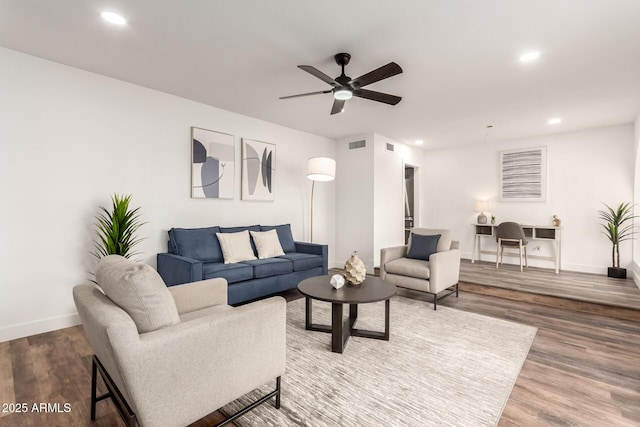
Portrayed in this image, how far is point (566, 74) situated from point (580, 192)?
3.18 metres

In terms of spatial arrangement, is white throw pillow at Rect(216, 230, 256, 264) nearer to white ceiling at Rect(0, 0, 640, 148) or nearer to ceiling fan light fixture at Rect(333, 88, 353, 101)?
white ceiling at Rect(0, 0, 640, 148)

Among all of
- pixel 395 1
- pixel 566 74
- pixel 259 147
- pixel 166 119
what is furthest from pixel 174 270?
pixel 566 74

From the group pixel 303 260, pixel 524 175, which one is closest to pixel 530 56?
pixel 303 260

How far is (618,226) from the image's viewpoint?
4.83 m

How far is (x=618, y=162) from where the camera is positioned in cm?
493

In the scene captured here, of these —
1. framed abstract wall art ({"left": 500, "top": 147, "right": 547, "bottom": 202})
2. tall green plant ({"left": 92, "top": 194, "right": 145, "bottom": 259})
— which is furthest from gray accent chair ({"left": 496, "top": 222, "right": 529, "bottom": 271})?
tall green plant ({"left": 92, "top": 194, "right": 145, "bottom": 259})

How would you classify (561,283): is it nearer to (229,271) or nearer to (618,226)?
(618,226)

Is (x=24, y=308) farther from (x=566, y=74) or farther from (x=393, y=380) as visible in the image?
(x=566, y=74)

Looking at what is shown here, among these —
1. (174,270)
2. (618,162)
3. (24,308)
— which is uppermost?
(618,162)

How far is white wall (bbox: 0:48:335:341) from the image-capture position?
273 cm

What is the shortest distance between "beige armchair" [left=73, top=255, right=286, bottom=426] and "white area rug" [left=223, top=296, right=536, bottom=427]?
0.42 metres

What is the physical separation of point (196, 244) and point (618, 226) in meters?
6.46

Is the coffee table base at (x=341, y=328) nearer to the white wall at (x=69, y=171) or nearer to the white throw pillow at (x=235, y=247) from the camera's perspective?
the white throw pillow at (x=235, y=247)

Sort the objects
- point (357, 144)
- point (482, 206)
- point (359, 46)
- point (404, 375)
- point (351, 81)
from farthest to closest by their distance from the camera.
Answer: point (482, 206) → point (357, 144) → point (351, 81) → point (359, 46) → point (404, 375)
